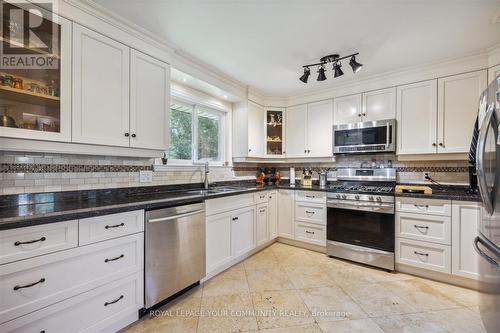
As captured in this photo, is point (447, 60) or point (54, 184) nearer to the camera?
point (54, 184)

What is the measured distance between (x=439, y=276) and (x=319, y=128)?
7.38 ft

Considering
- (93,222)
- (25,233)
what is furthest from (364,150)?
(25,233)

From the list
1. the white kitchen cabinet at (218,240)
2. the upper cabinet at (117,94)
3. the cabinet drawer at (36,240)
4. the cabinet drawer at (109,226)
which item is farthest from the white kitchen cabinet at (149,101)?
the white kitchen cabinet at (218,240)

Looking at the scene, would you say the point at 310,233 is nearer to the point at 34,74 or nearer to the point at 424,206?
the point at 424,206

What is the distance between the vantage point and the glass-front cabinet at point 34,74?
132 cm

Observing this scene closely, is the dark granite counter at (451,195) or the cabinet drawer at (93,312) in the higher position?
the dark granite counter at (451,195)

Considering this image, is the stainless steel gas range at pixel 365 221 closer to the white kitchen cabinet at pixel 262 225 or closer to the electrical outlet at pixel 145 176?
the white kitchen cabinet at pixel 262 225

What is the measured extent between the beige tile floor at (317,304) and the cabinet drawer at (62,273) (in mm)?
530

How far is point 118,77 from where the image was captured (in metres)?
1.76

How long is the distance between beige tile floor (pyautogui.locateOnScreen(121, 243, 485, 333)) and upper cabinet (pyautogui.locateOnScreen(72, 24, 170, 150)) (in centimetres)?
147

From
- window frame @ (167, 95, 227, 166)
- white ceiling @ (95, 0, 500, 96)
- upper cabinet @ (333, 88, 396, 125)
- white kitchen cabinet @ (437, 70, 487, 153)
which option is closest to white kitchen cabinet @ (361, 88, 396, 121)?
upper cabinet @ (333, 88, 396, 125)

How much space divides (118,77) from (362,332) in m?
2.72

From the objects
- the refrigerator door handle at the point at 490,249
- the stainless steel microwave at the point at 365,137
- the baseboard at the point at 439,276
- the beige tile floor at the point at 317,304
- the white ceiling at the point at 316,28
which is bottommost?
the beige tile floor at the point at 317,304

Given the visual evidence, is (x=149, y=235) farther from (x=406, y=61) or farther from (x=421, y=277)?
(x=406, y=61)
